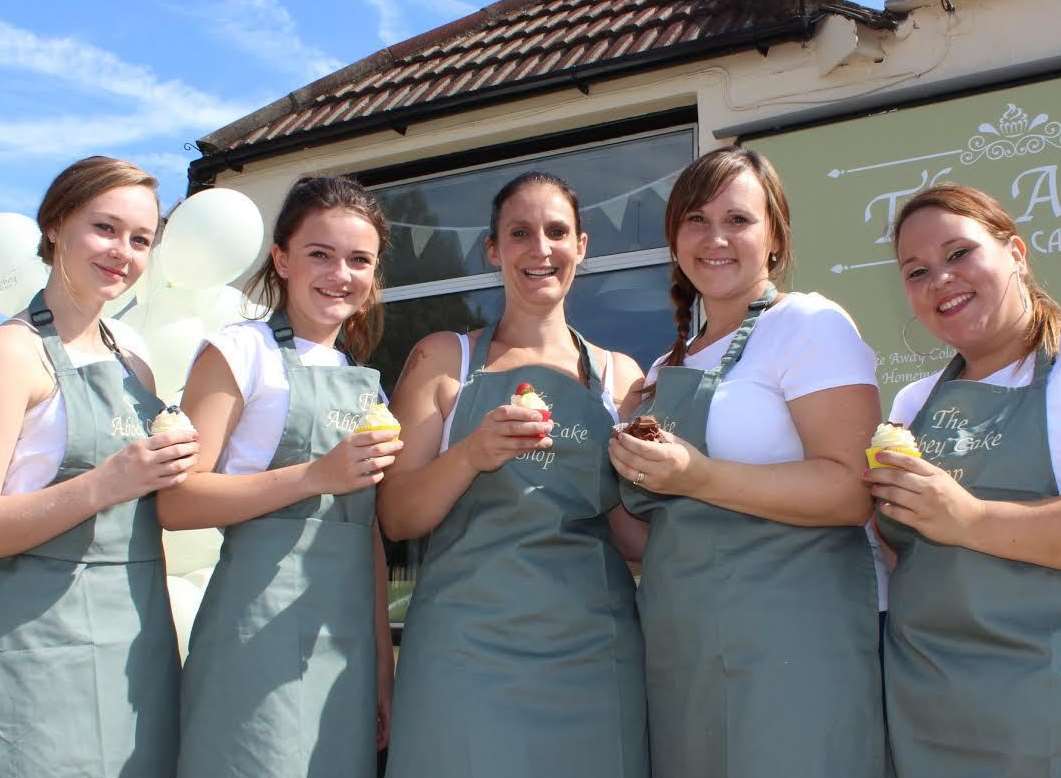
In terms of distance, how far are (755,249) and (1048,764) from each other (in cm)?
120

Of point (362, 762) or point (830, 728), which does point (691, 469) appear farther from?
point (362, 762)

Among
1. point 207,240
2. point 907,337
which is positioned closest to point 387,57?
point 207,240

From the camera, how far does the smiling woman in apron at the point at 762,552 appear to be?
2.00m

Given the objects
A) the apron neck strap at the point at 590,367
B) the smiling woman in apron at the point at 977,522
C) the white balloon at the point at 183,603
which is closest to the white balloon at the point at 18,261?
the white balloon at the point at 183,603

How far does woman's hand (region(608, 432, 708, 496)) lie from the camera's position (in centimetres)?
201

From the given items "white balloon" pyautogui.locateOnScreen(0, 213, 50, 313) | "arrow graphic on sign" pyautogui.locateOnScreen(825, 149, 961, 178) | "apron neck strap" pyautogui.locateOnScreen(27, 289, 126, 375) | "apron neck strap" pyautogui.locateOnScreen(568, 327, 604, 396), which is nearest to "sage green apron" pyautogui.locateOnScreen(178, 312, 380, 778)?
"apron neck strap" pyautogui.locateOnScreen(27, 289, 126, 375)

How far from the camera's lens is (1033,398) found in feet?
6.34

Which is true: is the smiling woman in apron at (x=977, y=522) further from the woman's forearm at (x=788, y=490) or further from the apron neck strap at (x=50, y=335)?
the apron neck strap at (x=50, y=335)

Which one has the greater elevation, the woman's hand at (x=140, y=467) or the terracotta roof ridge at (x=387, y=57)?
the terracotta roof ridge at (x=387, y=57)

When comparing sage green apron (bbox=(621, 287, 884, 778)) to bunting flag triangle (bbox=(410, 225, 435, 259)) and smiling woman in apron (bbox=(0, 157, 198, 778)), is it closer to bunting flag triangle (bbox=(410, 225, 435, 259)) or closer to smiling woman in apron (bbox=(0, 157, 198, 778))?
smiling woman in apron (bbox=(0, 157, 198, 778))

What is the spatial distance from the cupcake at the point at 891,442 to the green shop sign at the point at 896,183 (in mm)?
2459

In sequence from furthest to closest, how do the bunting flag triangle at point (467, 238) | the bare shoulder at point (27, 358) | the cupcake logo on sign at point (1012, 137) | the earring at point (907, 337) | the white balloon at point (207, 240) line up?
the bunting flag triangle at point (467, 238) → the earring at point (907, 337) → the cupcake logo on sign at point (1012, 137) → the white balloon at point (207, 240) → the bare shoulder at point (27, 358)

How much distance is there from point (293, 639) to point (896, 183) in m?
3.35

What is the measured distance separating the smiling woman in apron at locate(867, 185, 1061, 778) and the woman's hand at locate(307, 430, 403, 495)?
1018mm
